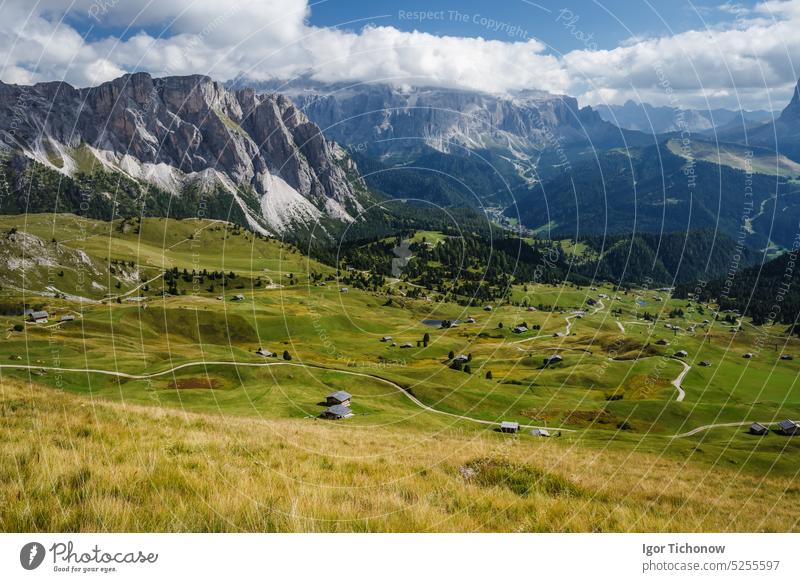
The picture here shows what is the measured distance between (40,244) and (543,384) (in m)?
196

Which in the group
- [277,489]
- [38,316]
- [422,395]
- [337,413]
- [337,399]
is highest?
[277,489]

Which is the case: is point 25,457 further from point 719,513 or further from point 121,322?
point 121,322

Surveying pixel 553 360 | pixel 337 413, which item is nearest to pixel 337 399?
pixel 337 413

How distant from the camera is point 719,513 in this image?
1506 cm

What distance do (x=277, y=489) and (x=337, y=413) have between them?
178ft

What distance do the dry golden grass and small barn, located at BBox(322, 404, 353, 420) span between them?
149 feet

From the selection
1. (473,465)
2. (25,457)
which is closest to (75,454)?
(25,457)

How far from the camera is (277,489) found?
11820mm

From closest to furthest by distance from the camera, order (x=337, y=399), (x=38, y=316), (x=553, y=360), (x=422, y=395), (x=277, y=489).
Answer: (x=277, y=489) → (x=337, y=399) → (x=422, y=395) → (x=38, y=316) → (x=553, y=360)

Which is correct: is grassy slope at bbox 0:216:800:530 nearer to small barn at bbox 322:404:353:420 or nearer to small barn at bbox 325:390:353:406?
small barn at bbox 322:404:353:420

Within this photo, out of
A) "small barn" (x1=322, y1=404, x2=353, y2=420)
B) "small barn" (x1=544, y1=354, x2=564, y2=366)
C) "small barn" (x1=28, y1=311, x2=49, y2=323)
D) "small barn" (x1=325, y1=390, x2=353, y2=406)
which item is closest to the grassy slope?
"small barn" (x1=322, y1=404, x2=353, y2=420)

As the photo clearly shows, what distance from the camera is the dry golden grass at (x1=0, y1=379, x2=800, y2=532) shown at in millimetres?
10203

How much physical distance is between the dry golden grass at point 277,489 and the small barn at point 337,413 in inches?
1787

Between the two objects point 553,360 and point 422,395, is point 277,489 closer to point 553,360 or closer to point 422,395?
point 422,395
